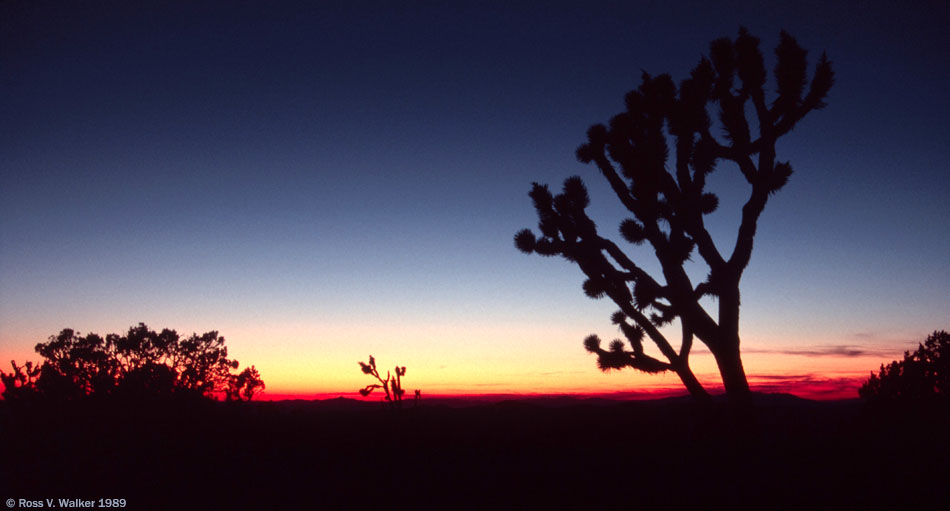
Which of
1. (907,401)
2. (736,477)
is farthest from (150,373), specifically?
(907,401)

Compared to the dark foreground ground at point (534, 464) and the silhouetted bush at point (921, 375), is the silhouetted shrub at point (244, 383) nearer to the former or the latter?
the dark foreground ground at point (534, 464)

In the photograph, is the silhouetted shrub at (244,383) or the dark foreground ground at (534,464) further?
the silhouetted shrub at (244,383)

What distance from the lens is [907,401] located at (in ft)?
38.2

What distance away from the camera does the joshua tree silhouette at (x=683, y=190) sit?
843 cm

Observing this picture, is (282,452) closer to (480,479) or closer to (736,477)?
(480,479)

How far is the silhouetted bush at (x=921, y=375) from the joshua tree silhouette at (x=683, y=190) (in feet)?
21.0

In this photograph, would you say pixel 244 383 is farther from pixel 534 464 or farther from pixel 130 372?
pixel 534 464

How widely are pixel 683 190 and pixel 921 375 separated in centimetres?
804

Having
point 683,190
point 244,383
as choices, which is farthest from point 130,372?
point 683,190

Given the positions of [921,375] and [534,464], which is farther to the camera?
[921,375]

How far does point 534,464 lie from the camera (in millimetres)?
8227

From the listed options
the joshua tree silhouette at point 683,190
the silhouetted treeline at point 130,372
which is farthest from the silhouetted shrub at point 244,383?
the joshua tree silhouette at point 683,190

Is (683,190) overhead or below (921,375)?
overhead

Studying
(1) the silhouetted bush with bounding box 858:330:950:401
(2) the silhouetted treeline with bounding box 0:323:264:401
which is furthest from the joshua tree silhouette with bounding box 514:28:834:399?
(2) the silhouetted treeline with bounding box 0:323:264:401
